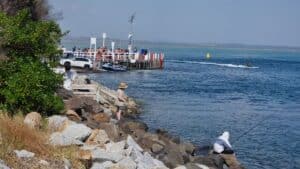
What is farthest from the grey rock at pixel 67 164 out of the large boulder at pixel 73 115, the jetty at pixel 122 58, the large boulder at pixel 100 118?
the jetty at pixel 122 58

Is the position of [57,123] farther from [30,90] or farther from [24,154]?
[24,154]

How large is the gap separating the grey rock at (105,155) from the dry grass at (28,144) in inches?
15.3

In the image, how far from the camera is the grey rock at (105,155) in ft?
39.2

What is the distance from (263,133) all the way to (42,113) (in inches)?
587

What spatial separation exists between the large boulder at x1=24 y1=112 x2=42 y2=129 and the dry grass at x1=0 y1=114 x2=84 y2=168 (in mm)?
732

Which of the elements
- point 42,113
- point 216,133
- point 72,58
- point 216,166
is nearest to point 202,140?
point 216,133

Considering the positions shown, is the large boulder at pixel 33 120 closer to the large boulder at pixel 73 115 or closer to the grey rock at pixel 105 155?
the grey rock at pixel 105 155

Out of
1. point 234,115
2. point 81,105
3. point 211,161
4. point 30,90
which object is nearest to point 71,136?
point 30,90

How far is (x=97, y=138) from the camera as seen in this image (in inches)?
529

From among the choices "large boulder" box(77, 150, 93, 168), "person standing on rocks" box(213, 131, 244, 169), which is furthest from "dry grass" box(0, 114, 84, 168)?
"person standing on rocks" box(213, 131, 244, 169)

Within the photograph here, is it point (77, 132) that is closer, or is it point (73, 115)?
point (77, 132)

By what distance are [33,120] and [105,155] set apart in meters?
1.93

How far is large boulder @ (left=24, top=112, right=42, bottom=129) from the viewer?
1282 centimetres

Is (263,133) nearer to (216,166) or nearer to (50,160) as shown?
(216,166)
